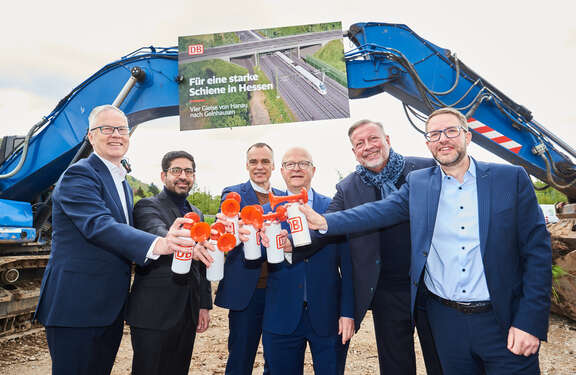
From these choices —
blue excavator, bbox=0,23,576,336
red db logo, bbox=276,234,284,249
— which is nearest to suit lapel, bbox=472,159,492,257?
red db logo, bbox=276,234,284,249

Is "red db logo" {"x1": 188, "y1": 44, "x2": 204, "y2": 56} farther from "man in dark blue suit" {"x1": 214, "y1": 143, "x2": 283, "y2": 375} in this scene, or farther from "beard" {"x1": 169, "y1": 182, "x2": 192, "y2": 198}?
"man in dark blue suit" {"x1": 214, "y1": 143, "x2": 283, "y2": 375}

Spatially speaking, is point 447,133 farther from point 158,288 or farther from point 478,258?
point 158,288

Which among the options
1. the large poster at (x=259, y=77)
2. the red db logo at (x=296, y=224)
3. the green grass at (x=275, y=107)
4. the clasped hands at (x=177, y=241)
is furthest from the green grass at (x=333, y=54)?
the clasped hands at (x=177, y=241)

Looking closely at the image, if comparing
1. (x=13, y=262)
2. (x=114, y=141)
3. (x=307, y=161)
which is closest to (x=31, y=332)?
(x=13, y=262)

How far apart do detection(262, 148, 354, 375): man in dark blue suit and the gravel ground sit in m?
1.93

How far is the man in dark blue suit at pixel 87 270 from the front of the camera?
1.91 m

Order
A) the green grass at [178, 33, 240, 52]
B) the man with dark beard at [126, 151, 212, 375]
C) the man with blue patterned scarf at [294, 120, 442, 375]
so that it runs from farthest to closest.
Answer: the green grass at [178, 33, 240, 52]
the man with blue patterned scarf at [294, 120, 442, 375]
the man with dark beard at [126, 151, 212, 375]

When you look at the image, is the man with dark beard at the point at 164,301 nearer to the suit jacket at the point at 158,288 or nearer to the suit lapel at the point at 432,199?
the suit jacket at the point at 158,288

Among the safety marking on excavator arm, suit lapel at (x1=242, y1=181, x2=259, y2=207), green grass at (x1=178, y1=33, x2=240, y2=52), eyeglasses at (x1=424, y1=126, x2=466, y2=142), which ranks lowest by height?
suit lapel at (x1=242, y1=181, x2=259, y2=207)

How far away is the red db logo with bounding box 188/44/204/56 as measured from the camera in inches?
242

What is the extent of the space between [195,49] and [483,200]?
573 centimetres

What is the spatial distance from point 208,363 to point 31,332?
330 centimetres

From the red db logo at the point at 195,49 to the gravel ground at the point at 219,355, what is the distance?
194 inches

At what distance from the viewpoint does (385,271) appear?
2654mm
